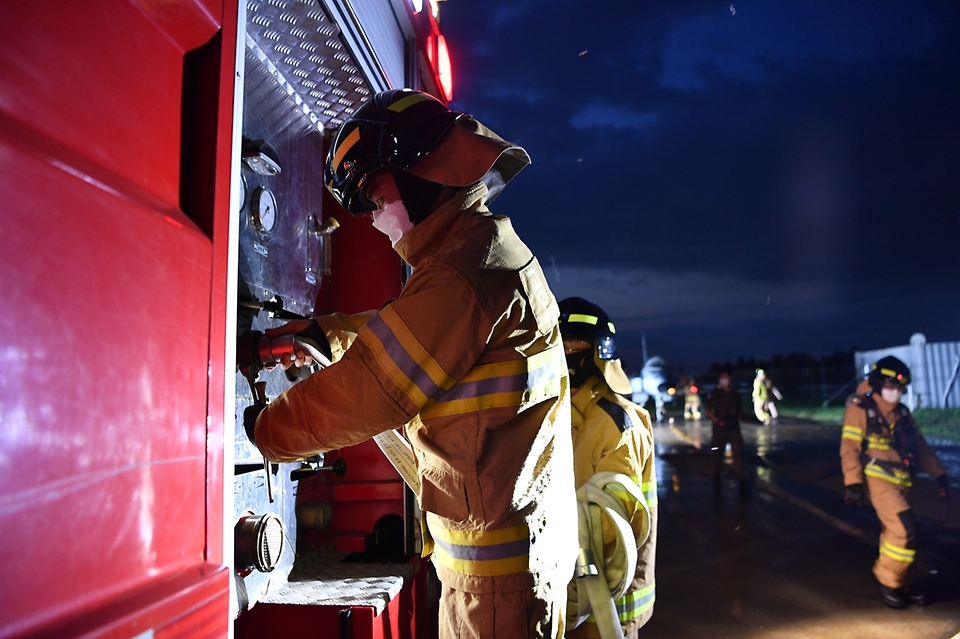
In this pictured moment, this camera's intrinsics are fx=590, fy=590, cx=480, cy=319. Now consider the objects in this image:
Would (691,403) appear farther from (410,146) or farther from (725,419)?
(410,146)

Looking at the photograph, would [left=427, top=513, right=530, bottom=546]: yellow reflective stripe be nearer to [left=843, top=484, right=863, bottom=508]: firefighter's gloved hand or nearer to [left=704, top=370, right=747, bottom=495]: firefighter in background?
[left=843, top=484, right=863, bottom=508]: firefighter's gloved hand

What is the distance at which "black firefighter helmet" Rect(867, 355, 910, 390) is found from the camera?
19.4 ft

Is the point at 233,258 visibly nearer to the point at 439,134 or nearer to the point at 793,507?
the point at 439,134

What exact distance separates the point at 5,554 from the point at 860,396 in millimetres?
6721

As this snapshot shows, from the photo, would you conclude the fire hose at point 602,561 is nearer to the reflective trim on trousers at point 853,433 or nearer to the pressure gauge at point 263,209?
the pressure gauge at point 263,209

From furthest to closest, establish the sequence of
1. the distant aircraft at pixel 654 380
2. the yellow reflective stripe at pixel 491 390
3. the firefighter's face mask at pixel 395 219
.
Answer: the distant aircraft at pixel 654 380, the firefighter's face mask at pixel 395 219, the yellow reflective stripe at pixel 491 390

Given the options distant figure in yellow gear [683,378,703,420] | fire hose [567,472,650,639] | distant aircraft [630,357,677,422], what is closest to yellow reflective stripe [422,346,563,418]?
fire hose [567,472,650,639]

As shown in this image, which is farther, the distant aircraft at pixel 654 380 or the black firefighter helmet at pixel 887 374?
the distant aircraft at pixel 654 380

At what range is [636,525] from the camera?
2645 millimetres

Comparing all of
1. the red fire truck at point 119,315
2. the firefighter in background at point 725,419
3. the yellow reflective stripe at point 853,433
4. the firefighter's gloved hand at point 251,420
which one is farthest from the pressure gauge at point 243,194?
the firefighter in background at point 725,419

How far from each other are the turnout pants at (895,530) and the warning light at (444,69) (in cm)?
505

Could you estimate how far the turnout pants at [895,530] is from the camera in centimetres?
520

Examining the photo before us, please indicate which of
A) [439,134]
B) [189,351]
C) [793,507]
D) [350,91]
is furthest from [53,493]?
[793,507]

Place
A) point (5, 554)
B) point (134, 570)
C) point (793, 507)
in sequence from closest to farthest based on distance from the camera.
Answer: point (5, 554) < point (134, 570) < point (793, 507)
